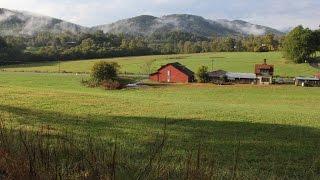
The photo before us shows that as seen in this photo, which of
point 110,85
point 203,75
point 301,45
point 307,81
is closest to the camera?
point 110,85

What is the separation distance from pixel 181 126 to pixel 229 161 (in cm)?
Answer: 840

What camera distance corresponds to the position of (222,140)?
1652 cm

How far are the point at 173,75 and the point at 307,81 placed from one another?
2504 cm

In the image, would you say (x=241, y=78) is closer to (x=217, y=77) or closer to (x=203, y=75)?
(x=217, y=77)

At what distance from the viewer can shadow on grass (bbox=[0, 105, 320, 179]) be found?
38.8 ft

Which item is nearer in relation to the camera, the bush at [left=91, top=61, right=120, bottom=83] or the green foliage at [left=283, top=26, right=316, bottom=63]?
the bush at [left=91, top=61, right=120, bottom=83]

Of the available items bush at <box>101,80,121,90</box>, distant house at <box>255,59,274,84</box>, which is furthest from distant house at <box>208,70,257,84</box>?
bush at <box>101,80,121,90</box>

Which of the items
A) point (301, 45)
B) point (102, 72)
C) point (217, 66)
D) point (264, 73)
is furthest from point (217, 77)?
point (301, 45)

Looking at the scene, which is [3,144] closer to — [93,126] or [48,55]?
[93,126]

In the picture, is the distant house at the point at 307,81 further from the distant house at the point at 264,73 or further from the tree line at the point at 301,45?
the tree line at the point at 301,45

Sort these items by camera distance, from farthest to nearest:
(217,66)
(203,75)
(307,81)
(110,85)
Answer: (217,66)
(203,75)
(307,81)
(110,85)

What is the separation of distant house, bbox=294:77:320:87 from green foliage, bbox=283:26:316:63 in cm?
2943

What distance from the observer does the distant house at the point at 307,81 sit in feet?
296

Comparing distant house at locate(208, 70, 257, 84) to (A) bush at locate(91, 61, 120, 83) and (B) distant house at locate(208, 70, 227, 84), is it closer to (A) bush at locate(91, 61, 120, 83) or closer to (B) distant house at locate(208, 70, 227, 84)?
(B) distant house at locate(208, 70, 227, 84)
